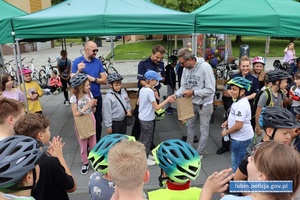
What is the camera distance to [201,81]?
501cm

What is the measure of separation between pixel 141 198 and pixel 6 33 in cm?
466

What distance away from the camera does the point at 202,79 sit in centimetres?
500

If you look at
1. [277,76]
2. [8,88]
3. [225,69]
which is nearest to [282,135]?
[277,76]

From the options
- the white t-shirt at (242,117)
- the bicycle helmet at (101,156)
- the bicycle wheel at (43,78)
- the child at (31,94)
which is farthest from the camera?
the bicycle wheel at (43,78)

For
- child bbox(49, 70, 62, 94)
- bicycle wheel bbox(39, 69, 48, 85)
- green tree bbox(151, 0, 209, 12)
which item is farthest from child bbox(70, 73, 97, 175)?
green tree bbox(151, 0, 209, 12)

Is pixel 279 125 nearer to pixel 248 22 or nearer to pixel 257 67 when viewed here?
pixel 248 22

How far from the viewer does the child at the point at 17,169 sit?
1767 millimetres

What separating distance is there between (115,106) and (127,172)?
3.28 m

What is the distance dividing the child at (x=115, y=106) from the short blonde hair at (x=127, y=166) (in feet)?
10.1

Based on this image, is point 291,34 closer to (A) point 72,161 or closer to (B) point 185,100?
(B) point 185,100

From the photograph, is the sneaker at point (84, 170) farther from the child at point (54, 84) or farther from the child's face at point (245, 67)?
the child at point (54, 84)

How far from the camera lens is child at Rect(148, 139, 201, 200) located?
2.04 meters

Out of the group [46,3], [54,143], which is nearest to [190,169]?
[54,143]

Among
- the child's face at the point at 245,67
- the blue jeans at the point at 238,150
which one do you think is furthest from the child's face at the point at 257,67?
the blue jeans at the point at 238,150
